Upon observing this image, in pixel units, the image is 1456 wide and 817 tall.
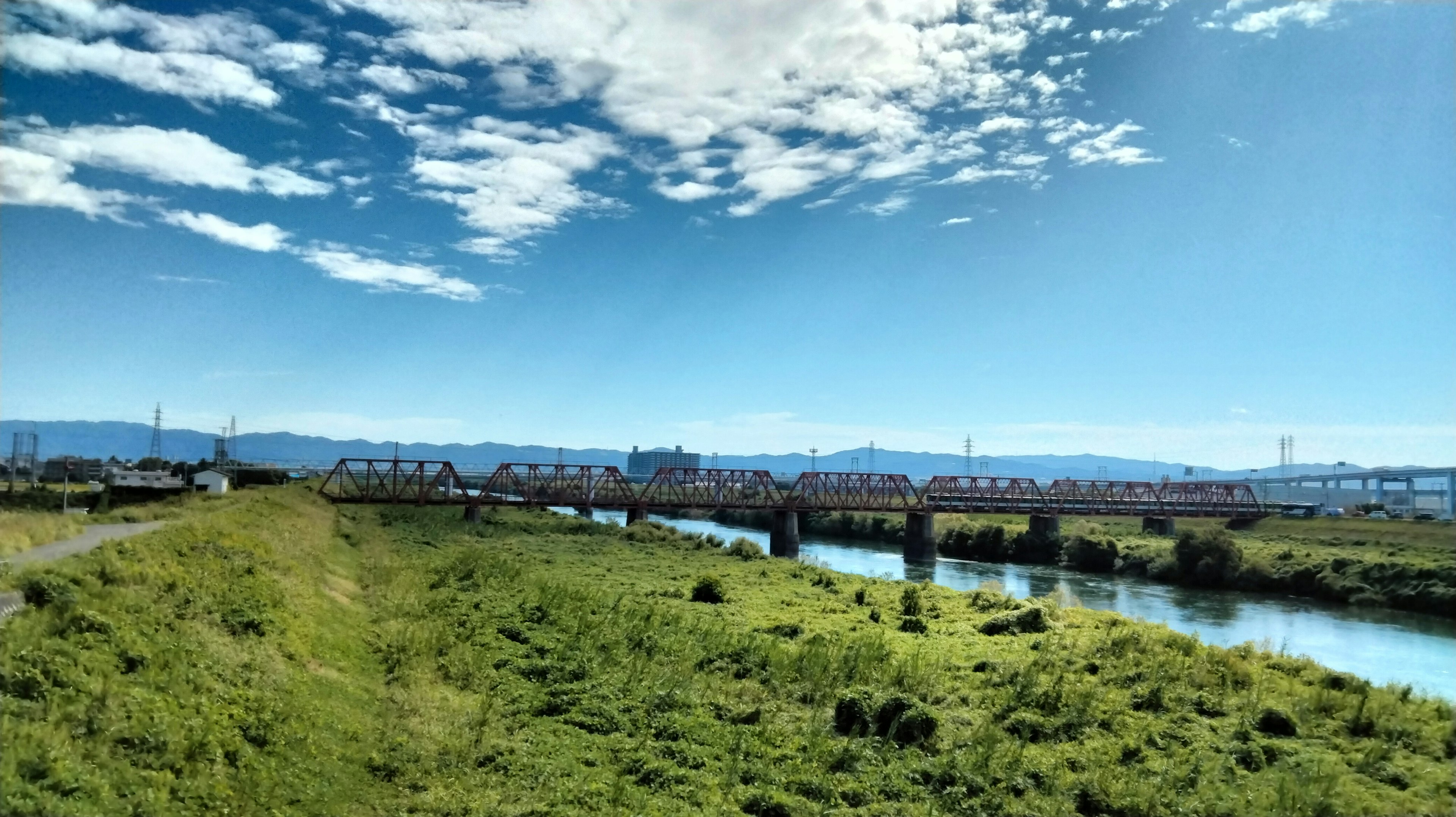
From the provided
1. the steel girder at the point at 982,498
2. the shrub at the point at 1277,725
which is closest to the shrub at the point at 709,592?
the shrub at the point at 1277,725

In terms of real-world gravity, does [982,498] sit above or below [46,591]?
below

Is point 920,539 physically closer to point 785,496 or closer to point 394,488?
point 785,496

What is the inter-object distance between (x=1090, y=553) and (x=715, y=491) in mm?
42810

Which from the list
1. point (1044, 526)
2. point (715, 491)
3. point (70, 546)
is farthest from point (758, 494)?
point (70, 546)

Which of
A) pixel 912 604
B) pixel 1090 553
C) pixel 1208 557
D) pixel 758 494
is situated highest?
pixel 758 494

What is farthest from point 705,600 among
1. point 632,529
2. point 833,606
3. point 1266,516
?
point 1266,516

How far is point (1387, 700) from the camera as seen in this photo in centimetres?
1667

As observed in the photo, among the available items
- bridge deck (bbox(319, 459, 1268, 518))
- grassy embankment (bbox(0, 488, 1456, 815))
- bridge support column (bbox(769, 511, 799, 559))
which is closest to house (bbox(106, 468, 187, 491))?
bridge deck (bbox(319, 459, 1268, 518))

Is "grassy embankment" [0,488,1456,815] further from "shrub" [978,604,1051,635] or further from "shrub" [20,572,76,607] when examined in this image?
"shrub" [978,604,1051,635]

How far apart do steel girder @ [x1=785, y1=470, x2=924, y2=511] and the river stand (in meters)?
5.89

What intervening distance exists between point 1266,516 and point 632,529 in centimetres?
7945

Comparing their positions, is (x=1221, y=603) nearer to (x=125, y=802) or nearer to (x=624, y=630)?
(x=624, y=630)

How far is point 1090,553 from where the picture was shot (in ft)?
250

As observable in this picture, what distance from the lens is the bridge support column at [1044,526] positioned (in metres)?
86.4
